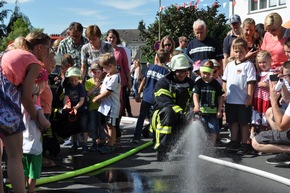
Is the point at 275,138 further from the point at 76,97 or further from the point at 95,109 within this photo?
the point at 76,97

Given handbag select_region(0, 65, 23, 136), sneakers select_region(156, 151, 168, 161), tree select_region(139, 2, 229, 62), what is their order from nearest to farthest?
handbag select_region(0, 65, 23, 136)
sneakers select_region(156, 151, 168, 161)
tree select_region(139, 2, 229, 62)

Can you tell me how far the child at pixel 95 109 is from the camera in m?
7.41

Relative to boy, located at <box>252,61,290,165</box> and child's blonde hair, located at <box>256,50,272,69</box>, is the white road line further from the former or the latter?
child's blonde hair, located at <box>256,50,272,69</box>

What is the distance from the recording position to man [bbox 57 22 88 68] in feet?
26.6

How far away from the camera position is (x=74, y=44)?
8.28 metres

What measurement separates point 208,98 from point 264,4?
781 inches

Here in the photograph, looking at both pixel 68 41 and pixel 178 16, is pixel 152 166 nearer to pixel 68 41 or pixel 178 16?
pixel 68 41

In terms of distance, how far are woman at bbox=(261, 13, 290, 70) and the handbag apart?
4806 mm

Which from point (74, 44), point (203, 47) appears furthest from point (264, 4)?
point (74, 44)

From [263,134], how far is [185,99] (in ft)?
4.90

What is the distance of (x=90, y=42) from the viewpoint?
7914 mm

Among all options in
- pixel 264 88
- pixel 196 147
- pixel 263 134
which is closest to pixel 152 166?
pixel 196 147

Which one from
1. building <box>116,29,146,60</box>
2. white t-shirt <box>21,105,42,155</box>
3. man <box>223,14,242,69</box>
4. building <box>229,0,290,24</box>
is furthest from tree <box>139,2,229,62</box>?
building <box>116,29,146,60</box>

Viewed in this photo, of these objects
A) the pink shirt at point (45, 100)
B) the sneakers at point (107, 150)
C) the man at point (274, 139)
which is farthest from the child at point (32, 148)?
the man at point (274, 139)
